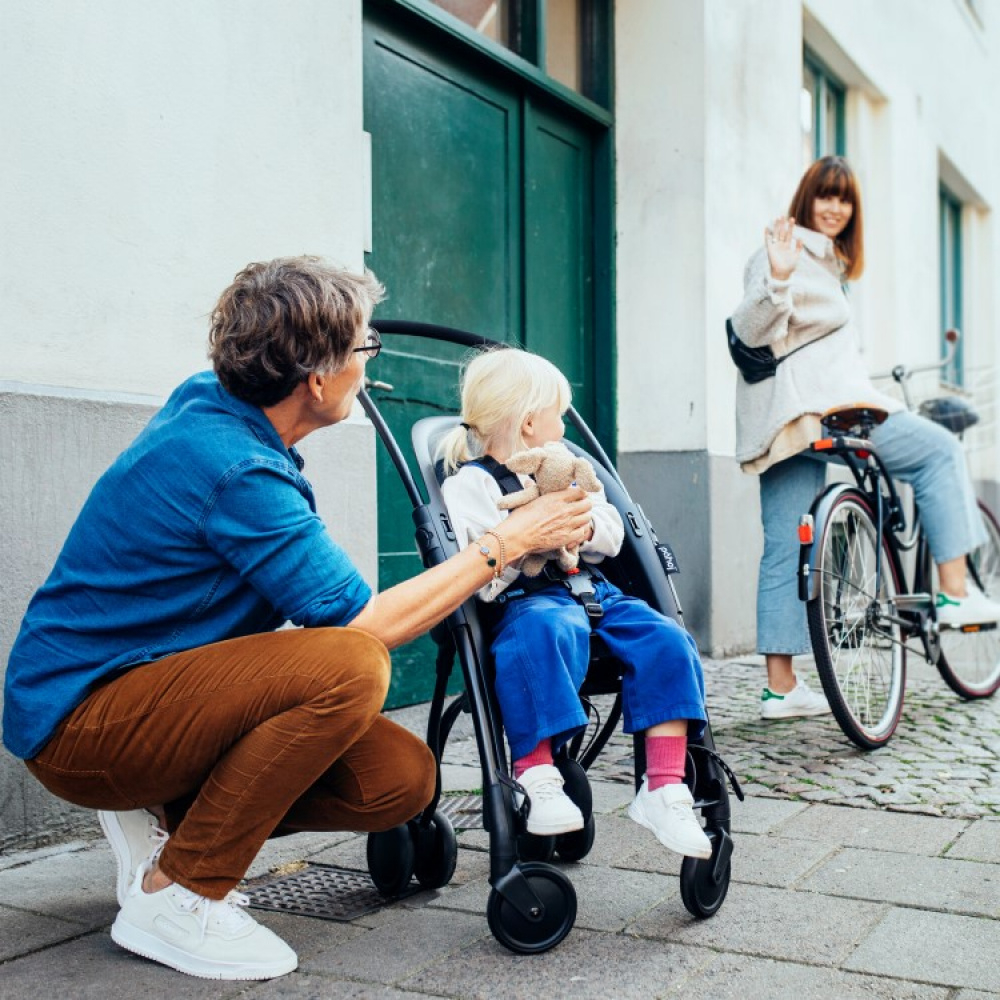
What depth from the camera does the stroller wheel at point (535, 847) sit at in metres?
2.83

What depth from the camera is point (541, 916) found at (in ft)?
7.79

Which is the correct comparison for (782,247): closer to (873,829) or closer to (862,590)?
(862,590)

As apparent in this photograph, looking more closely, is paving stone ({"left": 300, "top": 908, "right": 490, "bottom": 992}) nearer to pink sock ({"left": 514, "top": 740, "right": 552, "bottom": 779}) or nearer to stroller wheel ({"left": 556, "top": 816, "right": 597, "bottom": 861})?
pink sock ({"left": 514, "top": 740, "right": 552, "bottom": 779})

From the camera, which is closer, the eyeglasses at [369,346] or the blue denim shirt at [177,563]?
the blue denim shirt at [177,563]

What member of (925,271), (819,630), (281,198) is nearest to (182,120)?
(281,198)

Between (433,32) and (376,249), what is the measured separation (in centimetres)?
103

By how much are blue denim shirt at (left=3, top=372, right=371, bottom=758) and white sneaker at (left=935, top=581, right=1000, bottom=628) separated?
9.89 ft

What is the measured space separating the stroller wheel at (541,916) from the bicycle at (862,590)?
1.90 m

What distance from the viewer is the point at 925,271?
34.6 feet

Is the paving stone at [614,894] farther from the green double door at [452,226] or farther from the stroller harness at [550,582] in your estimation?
the green double door at [452,226]

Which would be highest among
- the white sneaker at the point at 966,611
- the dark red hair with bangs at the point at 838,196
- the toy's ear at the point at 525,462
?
the dark red hair with bangs at the point at 838,196

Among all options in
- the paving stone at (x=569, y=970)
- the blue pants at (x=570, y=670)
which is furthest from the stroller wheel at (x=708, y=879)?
the blue pants at (x=570, y=670)

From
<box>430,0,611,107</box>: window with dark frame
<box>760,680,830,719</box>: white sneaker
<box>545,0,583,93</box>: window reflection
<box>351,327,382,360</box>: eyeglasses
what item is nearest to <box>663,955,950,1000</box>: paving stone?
<box>351,327,382,360</box>: eyeglasses

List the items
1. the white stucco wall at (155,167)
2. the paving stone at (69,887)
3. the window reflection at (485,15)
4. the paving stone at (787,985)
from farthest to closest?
the window reflection at (485,15), the white stucco wall at (155,167), the paving stone at (69,887), the paving stone at (787,985)
